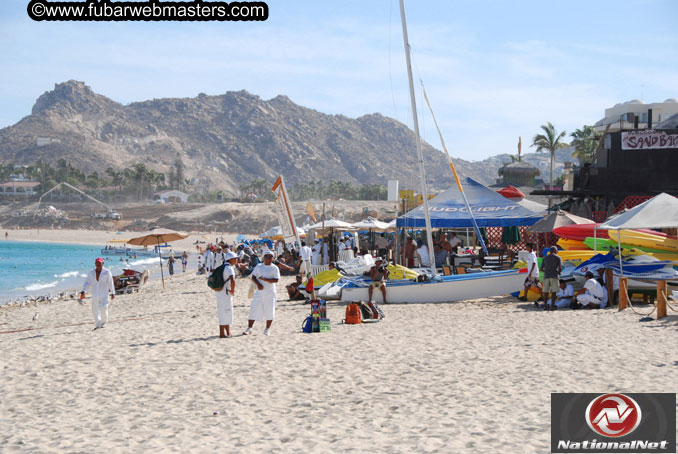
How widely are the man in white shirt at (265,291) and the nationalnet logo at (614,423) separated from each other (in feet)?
18.3

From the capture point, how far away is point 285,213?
39.7 ft

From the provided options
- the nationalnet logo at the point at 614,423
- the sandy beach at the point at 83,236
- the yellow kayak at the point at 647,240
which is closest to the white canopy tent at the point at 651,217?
the yellow kayak at the point at 647,240

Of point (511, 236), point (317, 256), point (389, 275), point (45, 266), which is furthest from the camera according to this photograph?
point (45, 266)

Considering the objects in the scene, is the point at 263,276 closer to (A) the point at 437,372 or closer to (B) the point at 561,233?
(A) the point at 437,372

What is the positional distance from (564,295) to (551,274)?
94 centimetres

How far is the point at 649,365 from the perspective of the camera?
313 inches

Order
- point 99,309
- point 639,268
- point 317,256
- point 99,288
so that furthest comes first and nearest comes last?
1. point 317,256
2. point 639,268
3. point 99,309
4. point 99,288

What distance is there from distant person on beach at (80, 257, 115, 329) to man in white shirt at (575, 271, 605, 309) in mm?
9367

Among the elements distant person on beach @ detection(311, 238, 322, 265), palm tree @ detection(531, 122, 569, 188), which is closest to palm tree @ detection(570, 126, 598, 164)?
palm tree @ detection(531, 122, 569, 188)

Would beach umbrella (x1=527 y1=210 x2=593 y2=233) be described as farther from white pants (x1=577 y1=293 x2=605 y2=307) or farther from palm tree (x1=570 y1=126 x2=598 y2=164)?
palm tree (x1=570 y1=126 x2=598 y2=164)

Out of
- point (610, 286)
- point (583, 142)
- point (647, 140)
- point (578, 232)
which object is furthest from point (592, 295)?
point (583, 142)

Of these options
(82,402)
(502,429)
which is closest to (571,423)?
(502,429)

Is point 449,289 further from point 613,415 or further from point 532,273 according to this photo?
point 613,415

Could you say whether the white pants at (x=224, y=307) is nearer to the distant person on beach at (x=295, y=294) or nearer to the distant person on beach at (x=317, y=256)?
the distant person on beach at (x=295, y=294)
